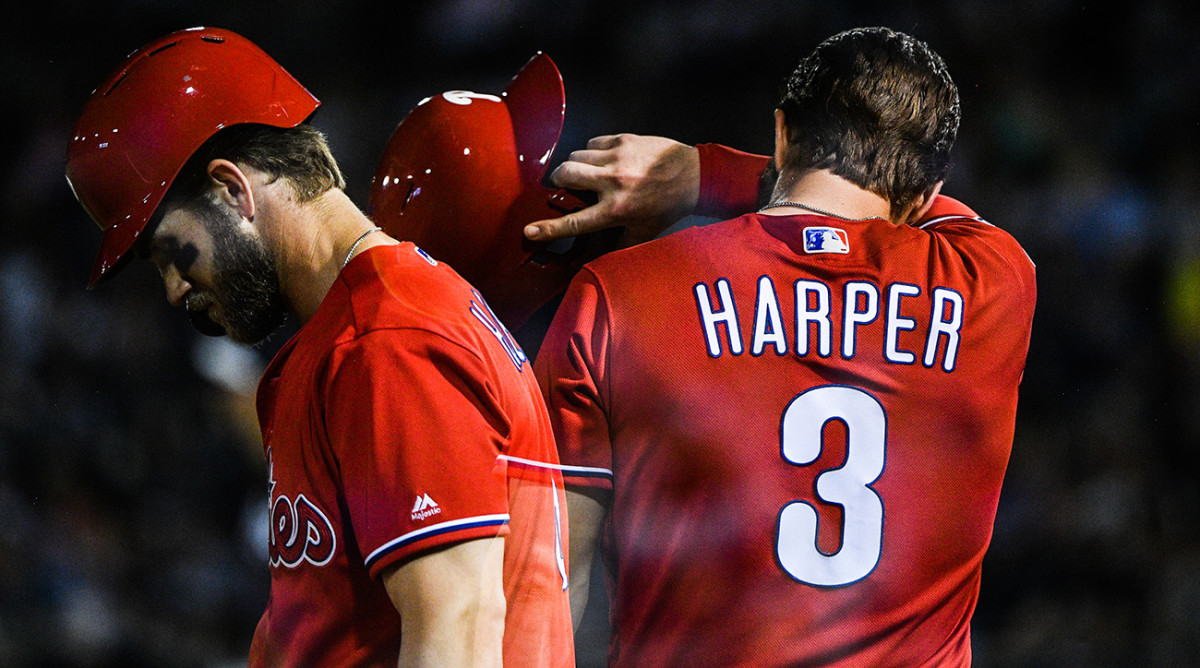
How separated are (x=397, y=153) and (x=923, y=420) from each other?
546 millimetres

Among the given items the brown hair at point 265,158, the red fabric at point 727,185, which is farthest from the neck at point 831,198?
the brown hair at point 265,158

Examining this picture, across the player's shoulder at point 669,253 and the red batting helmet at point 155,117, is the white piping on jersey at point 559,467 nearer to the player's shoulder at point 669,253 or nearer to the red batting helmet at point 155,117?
the player's shoulder at point 669,253

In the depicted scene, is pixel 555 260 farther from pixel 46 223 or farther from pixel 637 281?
pixel 46 223

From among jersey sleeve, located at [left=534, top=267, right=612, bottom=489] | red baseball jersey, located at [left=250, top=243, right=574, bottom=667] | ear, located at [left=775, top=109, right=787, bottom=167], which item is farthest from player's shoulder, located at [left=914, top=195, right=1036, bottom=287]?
red baseball jersey, located at [left=250, top=243, right=574, bottom=667]

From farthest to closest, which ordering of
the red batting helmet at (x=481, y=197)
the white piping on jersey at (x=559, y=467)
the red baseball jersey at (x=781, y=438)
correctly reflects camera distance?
1. the red batting helmet at (x=481, y=197)
2. the red baseball jersey at (x=781, y=438)
3. the white piping on jersey at (x=559, y=467)

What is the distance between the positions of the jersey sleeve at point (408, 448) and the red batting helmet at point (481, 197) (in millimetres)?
325

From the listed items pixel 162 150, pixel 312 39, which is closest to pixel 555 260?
pixel 162 150

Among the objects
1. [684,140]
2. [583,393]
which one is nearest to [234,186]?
[583,393]

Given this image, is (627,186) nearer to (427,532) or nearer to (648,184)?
(648,184)

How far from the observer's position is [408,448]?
596 millimetres

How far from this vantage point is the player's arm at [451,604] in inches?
22.3

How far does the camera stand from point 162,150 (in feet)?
2.65

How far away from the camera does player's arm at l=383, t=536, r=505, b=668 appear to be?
0.57 m

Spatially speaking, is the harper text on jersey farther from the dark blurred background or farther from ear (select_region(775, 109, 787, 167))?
the dark blurred background
